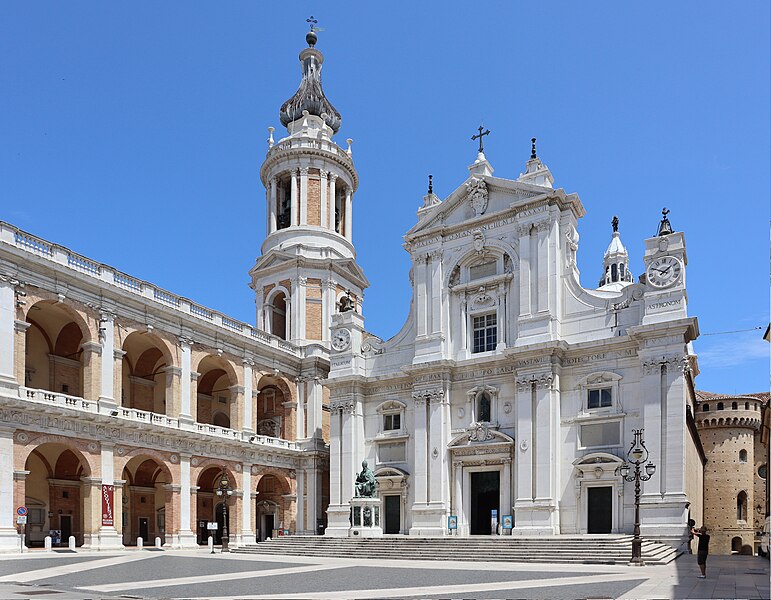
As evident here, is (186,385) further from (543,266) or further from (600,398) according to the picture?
(600,398)

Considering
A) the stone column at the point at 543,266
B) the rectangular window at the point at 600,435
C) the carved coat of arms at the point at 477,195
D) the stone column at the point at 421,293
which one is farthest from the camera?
the stone column at the point at 421,293

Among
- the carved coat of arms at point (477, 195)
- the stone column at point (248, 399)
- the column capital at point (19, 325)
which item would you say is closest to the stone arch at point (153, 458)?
the stone column at point (248, 399)

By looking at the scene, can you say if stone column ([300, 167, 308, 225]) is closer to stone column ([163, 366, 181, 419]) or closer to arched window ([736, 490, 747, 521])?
stone column ([163, 366, 181, 419])

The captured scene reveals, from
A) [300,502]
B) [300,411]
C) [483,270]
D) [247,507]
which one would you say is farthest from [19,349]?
[483,270]

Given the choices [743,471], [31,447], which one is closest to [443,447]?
[31,447]

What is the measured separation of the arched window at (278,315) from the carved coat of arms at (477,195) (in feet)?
58.1

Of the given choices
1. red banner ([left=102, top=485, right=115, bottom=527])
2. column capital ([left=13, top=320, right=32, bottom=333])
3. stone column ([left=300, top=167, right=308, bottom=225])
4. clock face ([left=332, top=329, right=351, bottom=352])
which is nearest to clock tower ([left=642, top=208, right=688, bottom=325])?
clock face ([left=332, top=329, right=351, bottom=352])

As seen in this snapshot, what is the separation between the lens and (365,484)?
135ft

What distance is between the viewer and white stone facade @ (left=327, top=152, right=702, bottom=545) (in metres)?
36.6

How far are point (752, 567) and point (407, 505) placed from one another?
21456 millimetres

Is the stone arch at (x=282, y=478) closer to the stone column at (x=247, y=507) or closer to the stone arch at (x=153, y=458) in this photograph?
the stone column at (x=247, y=507)

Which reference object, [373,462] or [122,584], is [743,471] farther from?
[122,584]

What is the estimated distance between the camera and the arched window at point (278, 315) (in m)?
55.4

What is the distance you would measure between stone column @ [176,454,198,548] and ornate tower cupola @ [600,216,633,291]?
47367mm
